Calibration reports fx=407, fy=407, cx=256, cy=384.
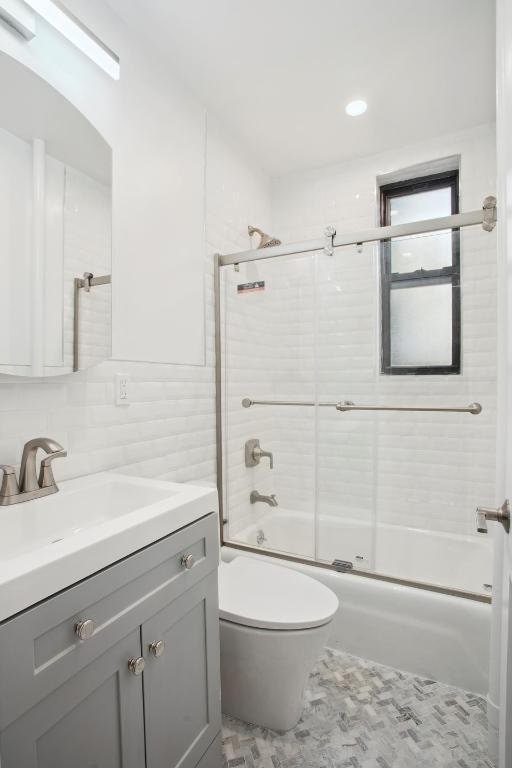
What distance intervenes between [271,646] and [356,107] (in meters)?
2.50

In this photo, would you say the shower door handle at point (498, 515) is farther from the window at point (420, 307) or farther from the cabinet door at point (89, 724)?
the window at point (420, 307)

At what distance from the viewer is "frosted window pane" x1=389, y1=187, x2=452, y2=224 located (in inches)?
98.3

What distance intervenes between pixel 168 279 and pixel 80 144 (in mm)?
629

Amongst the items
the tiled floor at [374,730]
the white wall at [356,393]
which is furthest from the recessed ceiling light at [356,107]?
the tiled floor at [374,730]

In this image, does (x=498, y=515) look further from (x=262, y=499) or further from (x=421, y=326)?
(x=262, y=499)

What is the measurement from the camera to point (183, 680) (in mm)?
1099

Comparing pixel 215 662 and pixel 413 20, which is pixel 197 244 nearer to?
pixel 413 20

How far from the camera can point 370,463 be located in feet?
7.51

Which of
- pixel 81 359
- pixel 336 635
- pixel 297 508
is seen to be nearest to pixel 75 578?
pixel 81 359

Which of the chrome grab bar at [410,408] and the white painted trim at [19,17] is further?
the chrome grab bar at [410,408]

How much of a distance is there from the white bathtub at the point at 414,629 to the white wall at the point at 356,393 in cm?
29

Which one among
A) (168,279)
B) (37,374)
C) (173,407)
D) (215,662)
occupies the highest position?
(168,279)

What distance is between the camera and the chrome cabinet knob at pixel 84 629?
31.4 inches

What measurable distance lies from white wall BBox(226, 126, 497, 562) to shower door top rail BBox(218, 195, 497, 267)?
10cm
